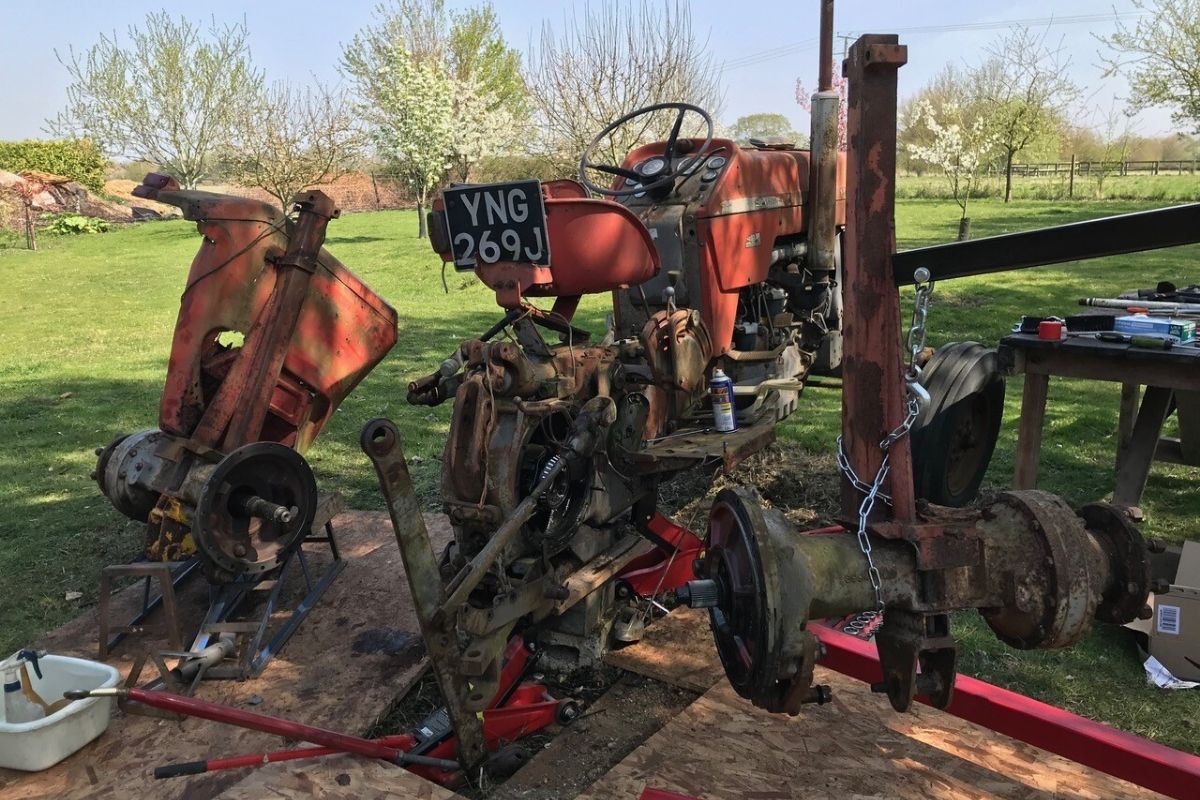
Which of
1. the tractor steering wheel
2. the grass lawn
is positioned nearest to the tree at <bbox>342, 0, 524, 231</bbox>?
the grass lawn

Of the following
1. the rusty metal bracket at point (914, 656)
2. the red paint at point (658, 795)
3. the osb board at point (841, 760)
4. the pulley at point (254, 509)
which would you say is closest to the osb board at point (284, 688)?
the pulley at point (254, 509)

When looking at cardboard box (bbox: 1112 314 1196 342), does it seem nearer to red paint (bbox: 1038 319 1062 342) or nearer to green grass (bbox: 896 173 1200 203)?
red paint (bbox: 1038 319 1062 342)

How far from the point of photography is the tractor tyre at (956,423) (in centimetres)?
436

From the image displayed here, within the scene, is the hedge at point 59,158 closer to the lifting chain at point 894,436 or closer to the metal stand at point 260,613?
the metal stand at point 260,613

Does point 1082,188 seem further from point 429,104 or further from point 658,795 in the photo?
point 658,795

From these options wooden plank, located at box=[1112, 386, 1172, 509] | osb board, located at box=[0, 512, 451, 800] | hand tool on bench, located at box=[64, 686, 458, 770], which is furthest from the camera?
wooden plank, located at box=[1112, 386, 1172, 509]

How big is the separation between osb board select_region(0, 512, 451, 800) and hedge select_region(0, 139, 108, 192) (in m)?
31.0

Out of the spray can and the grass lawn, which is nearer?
the grass lawn

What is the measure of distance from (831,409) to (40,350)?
29.9 feet

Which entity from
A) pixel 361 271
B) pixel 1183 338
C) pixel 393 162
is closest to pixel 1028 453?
pixel 1183 338

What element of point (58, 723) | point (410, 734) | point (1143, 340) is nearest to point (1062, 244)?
point (410, 734)

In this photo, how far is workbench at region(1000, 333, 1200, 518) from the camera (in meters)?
3.60

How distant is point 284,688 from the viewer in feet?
10.5

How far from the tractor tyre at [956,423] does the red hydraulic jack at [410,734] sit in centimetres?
220
